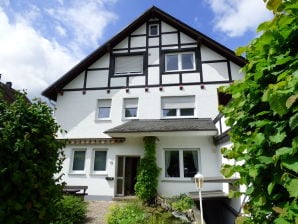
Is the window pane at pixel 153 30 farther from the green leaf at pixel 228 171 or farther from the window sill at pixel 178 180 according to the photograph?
the green leaf at pixel 228 171

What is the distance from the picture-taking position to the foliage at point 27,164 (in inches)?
116

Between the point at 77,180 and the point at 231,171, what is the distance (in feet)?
40.4

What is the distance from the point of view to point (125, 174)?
528 inches

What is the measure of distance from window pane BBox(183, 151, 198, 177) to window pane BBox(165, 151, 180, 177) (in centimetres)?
43

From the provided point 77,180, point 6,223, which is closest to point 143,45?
point 77,180

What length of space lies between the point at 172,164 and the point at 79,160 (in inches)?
217

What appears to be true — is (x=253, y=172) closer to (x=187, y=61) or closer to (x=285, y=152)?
(x=285, y=152)

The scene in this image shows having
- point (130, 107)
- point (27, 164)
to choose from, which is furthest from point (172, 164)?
point (27, 164)

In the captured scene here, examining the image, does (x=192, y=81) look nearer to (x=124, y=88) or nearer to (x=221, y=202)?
(x=124, y=88)

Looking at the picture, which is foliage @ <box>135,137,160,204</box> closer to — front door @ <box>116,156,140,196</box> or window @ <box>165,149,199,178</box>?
window @ <box>165,149,199,178</box>

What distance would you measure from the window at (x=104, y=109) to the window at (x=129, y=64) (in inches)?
82.0

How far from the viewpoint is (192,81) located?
13789mm

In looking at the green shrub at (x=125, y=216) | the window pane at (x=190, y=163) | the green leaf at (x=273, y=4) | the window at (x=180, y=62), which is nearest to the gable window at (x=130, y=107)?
the window at (x=180, y=62)

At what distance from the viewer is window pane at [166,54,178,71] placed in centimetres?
1451
